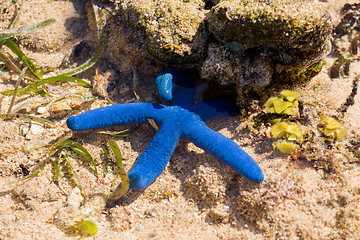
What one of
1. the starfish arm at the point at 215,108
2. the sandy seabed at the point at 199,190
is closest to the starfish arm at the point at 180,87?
the starfish arm at the point at 215,108

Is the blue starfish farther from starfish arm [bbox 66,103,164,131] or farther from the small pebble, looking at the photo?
the small pebble

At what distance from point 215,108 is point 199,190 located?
1071 mm

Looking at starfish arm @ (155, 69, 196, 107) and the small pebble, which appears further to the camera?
starfish arm @ (155, 69, 196, 107)

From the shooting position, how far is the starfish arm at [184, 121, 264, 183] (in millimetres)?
2936

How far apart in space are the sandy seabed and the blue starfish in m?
0.29

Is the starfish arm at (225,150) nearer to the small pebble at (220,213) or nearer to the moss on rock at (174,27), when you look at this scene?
the small pebble at (220,213)

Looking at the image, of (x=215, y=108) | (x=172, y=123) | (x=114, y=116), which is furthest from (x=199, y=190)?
(x=114, y=116)

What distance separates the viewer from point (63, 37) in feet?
14.4

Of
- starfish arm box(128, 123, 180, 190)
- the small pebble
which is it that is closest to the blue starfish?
starfish arm box(128, 123, 180, 190)

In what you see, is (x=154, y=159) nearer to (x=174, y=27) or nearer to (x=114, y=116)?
(x=114, y=116)

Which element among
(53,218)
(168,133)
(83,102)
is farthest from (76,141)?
(168,133)

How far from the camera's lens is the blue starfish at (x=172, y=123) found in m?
3.05

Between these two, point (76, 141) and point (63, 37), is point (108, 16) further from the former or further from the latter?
point (76, 141)

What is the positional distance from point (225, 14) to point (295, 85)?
4.88 ft
